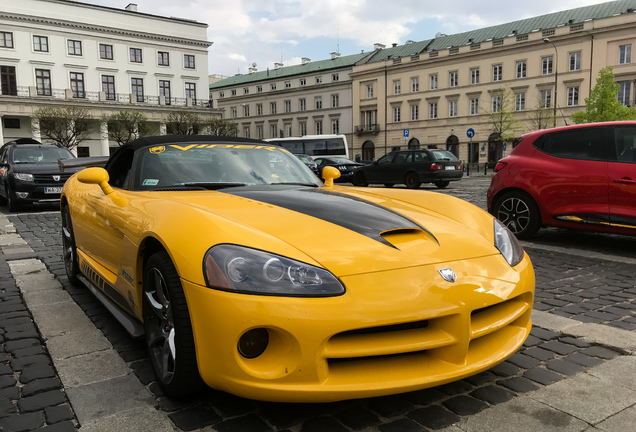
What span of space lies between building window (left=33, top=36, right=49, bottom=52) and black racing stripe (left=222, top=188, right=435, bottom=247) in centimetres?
5441

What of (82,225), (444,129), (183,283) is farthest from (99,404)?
(444,129)

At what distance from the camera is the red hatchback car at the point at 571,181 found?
5.80m

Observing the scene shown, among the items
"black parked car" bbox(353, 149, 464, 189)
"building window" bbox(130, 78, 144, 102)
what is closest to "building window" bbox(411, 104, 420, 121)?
"building window" bbox(130, 78, 144, 102)

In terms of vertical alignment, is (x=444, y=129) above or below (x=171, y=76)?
below

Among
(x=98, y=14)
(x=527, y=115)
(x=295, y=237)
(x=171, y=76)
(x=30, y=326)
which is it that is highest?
(x=98, y=14)

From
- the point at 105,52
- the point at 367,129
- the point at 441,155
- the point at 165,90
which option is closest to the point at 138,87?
the point at 165,90

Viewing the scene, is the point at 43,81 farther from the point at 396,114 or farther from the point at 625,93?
the point at 625,93

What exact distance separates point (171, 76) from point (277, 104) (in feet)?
73.2

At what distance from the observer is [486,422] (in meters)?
2.13

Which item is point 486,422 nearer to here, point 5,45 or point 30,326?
point 30,326

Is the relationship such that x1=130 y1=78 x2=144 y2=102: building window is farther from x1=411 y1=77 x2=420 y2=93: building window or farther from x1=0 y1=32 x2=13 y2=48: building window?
x1=411 y1=77 x2=420 y2=93: building window

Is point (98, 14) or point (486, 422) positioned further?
point (98, 14)

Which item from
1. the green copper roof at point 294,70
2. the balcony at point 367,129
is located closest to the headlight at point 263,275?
the balcony at point 367,129

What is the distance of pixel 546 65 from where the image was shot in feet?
158
